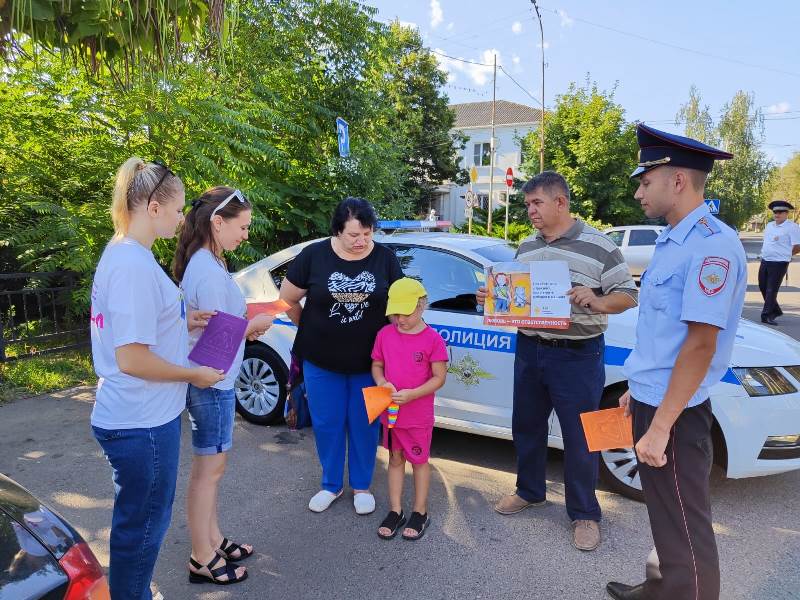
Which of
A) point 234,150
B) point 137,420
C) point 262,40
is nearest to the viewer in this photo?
point 137,420

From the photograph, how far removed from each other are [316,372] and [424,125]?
29.2m

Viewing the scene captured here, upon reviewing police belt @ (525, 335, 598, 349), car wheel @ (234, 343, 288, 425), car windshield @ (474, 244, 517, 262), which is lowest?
car wheel @ (234, 343, 288, 425)

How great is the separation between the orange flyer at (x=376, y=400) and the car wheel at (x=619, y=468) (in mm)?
1489

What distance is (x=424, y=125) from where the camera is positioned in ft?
101

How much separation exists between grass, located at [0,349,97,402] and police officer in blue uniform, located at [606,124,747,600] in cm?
587

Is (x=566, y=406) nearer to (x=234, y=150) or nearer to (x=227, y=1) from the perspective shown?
(x=227, y=1)

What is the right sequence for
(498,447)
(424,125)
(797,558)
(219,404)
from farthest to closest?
(424,125), (498,447), (797,558), (219,404)

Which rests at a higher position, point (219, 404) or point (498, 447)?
point (219, 404)

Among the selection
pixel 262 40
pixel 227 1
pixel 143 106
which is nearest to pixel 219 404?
pixel 227 1

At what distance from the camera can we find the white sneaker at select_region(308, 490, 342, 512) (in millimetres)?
3482

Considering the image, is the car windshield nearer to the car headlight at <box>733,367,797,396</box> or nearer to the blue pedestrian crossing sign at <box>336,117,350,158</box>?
the car headlight at <box>733,367,797,396</box>

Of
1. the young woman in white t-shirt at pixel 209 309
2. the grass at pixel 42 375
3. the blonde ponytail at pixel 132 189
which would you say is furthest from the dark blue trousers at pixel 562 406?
the grass at pixel 42 375

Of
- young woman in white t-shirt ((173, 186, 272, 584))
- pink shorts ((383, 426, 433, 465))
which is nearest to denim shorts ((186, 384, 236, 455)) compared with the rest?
young woman in white t-shirt ((173, 186, 272, 584))

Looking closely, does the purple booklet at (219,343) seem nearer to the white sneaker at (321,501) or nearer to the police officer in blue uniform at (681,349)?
the white sneaker at (321,501)
